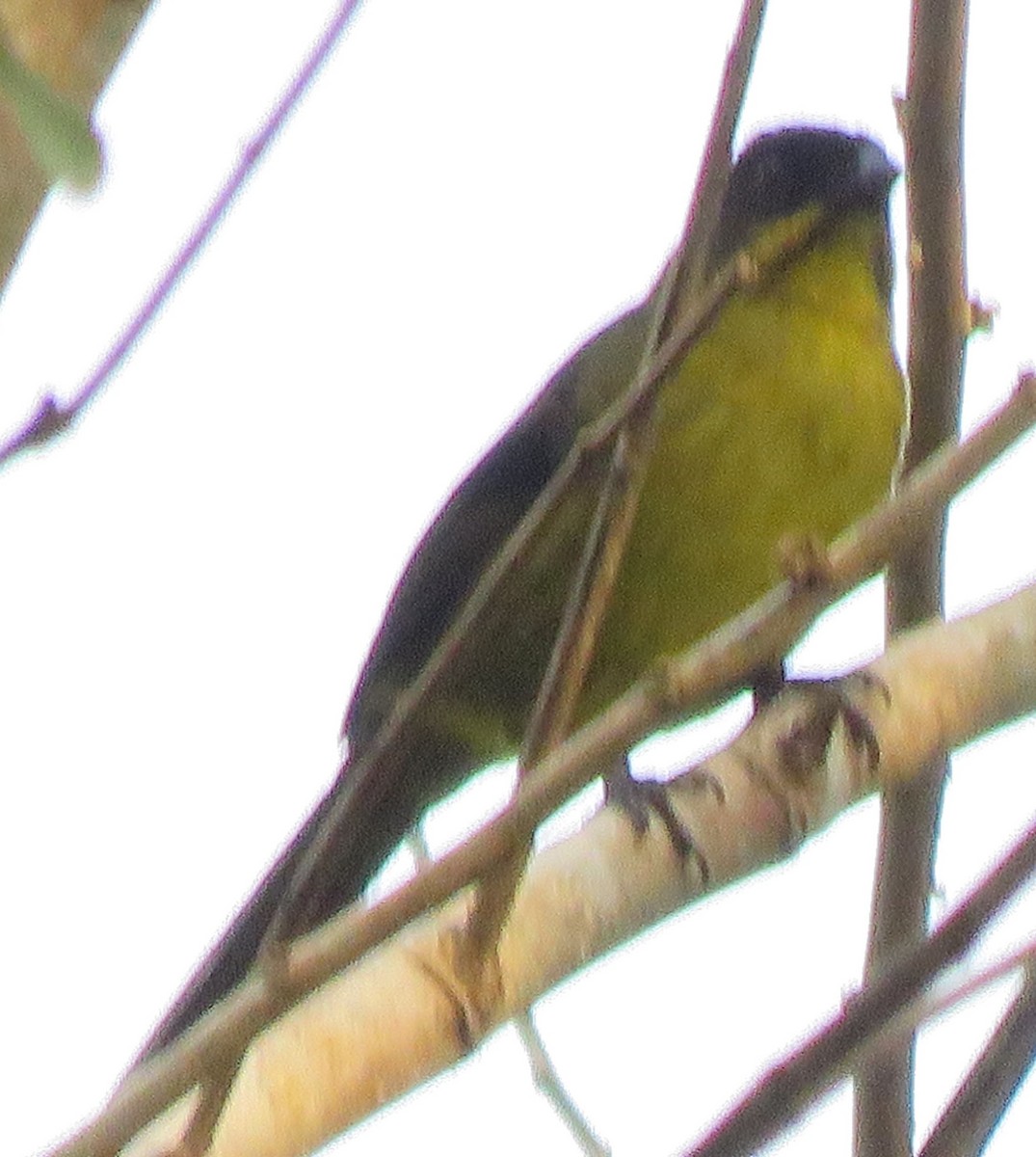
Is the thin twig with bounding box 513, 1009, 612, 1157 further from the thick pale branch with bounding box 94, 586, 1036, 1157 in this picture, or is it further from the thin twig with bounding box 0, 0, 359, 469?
the thin twig with bounding box 0, 0, 359, 469

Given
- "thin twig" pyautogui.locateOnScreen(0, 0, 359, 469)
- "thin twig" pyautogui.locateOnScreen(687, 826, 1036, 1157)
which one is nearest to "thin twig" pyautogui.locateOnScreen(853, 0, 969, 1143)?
"thin twig" pyautogui.locateOnScreen(687, 826, 1036, 1157)

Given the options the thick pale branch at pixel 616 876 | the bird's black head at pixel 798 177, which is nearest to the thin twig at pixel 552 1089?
the thick pale branch at pixel 616 876

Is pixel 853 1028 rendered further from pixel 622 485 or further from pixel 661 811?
pixel 661 811

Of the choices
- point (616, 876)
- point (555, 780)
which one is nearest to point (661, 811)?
point (616, 876)

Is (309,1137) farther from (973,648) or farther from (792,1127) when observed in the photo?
(973,648)

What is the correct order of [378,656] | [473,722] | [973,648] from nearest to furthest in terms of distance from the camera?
[973,648], [473,722], [378,656]

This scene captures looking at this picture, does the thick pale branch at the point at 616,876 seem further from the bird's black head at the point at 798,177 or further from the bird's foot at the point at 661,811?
the bird's black head at the point at 798,177

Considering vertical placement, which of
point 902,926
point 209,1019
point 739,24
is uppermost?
point 739,24

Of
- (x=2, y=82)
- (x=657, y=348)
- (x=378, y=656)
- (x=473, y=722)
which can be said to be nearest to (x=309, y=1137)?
(x=657, y=348)
